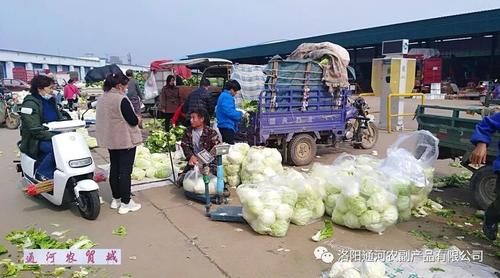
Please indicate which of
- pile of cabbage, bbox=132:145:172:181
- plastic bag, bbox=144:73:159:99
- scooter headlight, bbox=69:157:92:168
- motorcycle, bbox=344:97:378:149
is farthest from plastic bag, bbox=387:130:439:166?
plastic bag, bbox=144:73:159:99

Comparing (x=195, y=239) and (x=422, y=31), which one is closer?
(x=195, y=239)

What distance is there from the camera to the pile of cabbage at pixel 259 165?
6.14 meters

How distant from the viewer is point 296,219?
15.8ft

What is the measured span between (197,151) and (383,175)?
2.46 m

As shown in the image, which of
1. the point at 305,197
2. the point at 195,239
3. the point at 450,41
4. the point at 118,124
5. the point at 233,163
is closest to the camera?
the point at 195,239

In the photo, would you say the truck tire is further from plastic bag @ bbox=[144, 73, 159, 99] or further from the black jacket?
plastic bag @ bbox=[144, 73, 159, 99]

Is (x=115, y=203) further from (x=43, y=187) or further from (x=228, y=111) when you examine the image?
(x=228, y=111)

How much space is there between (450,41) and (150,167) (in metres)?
35.5

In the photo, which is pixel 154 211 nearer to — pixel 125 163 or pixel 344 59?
pixel 125 163

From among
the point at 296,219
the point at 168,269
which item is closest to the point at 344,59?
the point at 296,219

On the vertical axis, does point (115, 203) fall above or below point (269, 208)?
below

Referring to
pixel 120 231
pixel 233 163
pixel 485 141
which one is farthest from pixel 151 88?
pixel 485 141

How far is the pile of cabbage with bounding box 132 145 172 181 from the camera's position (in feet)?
23.1

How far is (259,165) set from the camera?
6172 millimetres
